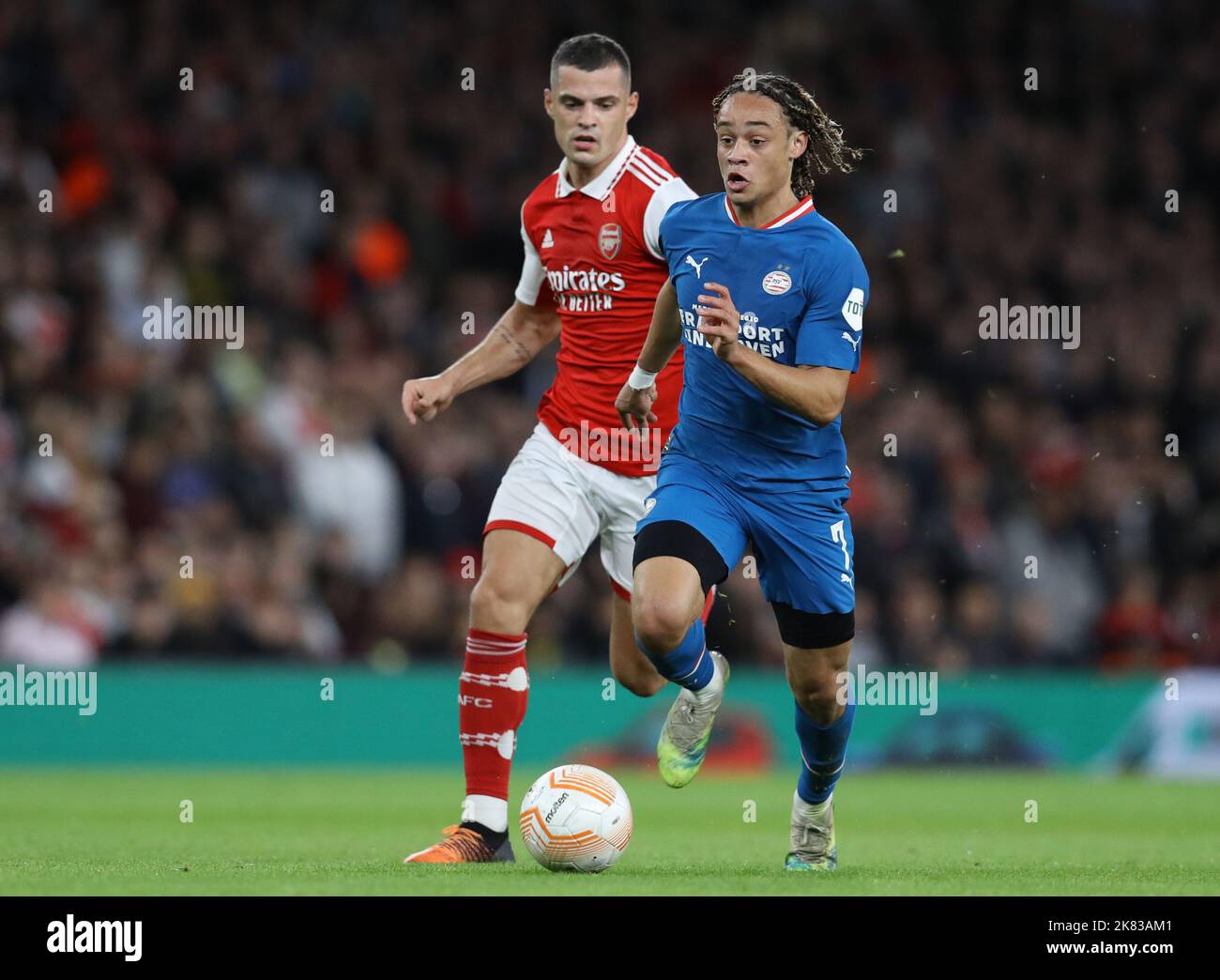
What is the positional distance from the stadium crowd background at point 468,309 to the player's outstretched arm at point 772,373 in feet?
26.9

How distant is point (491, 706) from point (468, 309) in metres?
9.34

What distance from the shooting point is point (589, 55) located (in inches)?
313

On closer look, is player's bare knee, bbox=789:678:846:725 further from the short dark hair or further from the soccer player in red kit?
the short dark hair

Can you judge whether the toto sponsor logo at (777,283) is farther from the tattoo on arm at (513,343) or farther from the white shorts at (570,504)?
the tattoo on arm at (513,343)

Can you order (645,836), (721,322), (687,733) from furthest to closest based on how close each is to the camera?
(645,836) → (687,733) → (721,322)

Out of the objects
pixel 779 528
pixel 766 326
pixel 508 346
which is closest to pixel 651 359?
pixel 766 326

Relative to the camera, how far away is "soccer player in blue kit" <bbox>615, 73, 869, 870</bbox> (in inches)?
275

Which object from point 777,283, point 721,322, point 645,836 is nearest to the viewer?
point 721,322

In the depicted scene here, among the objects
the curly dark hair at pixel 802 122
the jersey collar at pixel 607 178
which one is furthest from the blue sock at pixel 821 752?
the jersey collar at pixel 607 178

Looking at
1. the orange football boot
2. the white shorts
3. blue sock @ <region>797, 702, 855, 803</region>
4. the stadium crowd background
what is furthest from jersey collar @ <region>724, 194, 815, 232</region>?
the stadium crowd background

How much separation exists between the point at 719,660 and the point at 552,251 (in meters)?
1.84

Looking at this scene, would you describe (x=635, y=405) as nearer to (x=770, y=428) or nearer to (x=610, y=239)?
(x=770, y=428)

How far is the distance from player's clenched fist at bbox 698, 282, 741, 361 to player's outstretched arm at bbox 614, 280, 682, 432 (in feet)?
2.54

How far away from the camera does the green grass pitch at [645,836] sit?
21.6 ft
